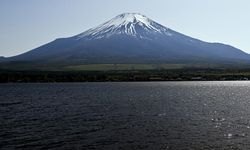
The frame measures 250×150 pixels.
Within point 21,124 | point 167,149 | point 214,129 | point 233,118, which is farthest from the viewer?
point 233,118

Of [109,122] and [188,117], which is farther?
[188,117]

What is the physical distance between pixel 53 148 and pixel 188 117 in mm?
24540

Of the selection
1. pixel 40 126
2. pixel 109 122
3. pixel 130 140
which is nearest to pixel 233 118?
pixel 109 122

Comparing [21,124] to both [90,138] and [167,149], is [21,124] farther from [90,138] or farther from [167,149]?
[167,149]

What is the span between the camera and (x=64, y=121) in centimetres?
4769

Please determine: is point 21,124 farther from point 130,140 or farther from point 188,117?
point 188,117

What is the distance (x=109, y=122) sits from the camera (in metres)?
46.9

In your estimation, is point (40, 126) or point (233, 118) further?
point (233, 118)

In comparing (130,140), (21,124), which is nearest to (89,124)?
(21,124)

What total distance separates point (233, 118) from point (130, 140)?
2046 centimetres

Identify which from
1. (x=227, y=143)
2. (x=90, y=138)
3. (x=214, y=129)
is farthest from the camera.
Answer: (x=214, y=129)

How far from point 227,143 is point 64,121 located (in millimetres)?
21667

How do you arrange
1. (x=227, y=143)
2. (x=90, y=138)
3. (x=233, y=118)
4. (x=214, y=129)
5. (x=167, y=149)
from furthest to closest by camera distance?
(x=233, y=118) < (x=214, y=129) < (x=90, y=138) < (x=227, y=143) < (x=167, y=149)

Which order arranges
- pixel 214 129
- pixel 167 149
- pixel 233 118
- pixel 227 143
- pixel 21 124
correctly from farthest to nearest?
1. pixel 233 118
2. pixel 21 124
3. pixel 214 129
4. pixel 227 143
5. pixel 167 149
